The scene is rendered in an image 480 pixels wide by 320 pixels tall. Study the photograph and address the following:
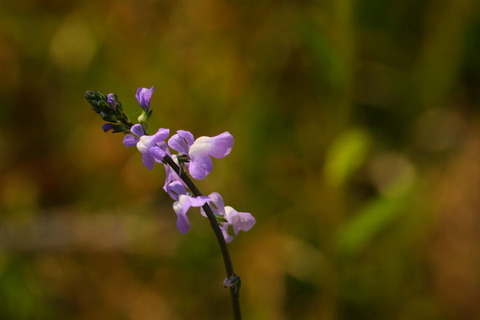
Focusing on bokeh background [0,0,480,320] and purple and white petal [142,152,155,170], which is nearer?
purple and white petal [142,152,155,170]

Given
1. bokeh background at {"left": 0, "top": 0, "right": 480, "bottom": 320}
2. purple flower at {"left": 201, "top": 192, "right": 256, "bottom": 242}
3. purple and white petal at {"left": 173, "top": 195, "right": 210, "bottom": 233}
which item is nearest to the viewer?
purple and white petal at {"left": 173, "top": 195, "right": 210, "bottom": 233}

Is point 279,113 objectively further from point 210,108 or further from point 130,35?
point 130,35

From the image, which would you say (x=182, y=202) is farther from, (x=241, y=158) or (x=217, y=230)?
(x=241, y=158)

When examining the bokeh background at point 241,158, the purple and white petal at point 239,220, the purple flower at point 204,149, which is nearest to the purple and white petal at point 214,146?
the purple flower at point 204,149

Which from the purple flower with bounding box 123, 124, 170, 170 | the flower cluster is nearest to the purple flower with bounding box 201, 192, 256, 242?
the flower cluster

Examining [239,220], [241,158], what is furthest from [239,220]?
[241,158]

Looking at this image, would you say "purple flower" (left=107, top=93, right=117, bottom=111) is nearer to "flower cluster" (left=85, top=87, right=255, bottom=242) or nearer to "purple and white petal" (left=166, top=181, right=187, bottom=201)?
"flower cluster" (left=85, top=87, right=255, bottom=242)
